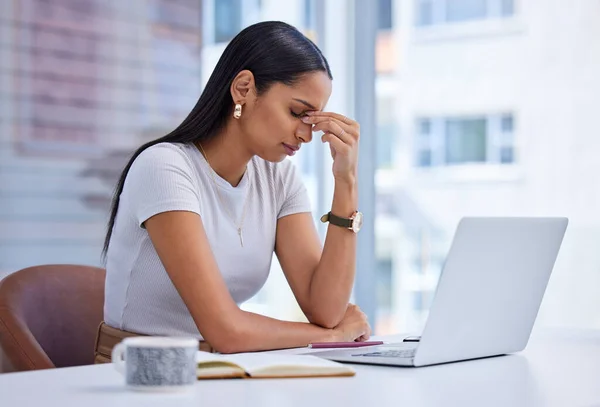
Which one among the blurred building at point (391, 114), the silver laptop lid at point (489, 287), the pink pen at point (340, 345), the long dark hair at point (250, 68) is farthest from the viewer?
the blurred building at point (391, 114)

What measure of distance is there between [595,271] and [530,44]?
71.9 inches

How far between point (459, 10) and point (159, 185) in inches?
222

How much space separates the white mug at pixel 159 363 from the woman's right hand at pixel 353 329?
785 mm

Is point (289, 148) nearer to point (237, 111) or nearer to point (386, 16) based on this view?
point (237, 111)

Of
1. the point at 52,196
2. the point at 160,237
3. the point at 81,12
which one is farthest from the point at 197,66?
the point at 160,237

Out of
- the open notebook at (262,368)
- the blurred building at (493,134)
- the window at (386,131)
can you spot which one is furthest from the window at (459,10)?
the open notebook at (262,368)

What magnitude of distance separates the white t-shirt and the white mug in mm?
727

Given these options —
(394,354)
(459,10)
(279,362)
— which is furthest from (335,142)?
(459,10)

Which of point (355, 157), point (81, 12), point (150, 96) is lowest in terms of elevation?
point (355, 157)

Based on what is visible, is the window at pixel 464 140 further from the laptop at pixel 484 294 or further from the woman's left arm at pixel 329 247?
the laptop at pixel 484 294

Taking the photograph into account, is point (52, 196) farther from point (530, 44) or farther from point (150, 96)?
point (530, 44)

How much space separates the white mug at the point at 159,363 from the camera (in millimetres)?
1016

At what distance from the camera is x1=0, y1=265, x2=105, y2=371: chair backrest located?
1.72 metres

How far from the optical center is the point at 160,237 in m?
1.73
